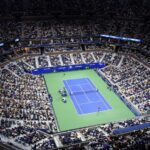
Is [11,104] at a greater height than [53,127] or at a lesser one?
greater

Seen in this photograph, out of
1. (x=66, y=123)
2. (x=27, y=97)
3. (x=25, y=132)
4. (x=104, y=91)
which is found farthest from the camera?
(x=104, y=91)

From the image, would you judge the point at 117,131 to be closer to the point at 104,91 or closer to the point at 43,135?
the point at 43,135

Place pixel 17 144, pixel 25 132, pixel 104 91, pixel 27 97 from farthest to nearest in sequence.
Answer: pixel 104 91 → pixel 27 97 → pixel 25 132 → pixel 17 144

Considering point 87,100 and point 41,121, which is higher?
point 87,100

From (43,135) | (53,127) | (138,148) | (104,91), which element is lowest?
(138,148)

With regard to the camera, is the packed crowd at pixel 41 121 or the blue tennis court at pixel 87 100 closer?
the packed crowd at pixel 41 121

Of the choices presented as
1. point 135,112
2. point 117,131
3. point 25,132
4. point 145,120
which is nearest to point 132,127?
point 117,131

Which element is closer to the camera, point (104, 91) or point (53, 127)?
point (53, 127)

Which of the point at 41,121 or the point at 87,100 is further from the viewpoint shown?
the point at 87,100

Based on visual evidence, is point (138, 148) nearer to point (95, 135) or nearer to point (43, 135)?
point (95, 135)

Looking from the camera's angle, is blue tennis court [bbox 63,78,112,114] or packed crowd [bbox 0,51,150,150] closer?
packed crowd [bbox 0,51,150,150]
